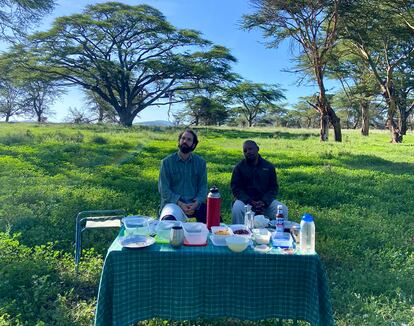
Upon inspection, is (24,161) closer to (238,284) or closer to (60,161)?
(60,161)

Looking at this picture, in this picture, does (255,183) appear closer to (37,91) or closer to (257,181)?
(257,181)

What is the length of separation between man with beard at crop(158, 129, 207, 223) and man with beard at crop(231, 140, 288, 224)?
18.9 inches

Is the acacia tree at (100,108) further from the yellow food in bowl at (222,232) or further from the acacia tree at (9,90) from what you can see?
the yellow food in bowl at (222,232)

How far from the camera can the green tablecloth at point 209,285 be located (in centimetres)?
249

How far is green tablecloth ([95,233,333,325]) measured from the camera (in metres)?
2.49

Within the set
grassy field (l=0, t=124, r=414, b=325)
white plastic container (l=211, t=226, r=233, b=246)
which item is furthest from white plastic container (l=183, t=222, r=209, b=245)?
grassy field (l=0, t=124, r=414, b=325)

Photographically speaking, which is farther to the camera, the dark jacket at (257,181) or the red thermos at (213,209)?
the dark jacket at (257,181)

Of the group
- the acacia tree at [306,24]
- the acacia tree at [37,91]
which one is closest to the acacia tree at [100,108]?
the acacia tree at [37,91]

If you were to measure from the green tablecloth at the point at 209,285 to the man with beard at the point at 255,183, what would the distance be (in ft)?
6.59

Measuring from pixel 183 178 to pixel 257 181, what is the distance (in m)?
0.96

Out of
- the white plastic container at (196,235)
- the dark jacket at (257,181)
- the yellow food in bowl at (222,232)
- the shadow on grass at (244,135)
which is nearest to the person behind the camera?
the white plastic container at (196,235)

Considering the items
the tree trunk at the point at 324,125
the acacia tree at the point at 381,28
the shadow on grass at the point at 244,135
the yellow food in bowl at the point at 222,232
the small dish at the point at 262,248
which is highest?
the acacia tree at the point at 381,28

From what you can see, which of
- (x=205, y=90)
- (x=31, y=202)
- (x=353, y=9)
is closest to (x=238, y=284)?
(x=31, y=202)

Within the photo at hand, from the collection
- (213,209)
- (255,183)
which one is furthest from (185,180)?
(213,209)
